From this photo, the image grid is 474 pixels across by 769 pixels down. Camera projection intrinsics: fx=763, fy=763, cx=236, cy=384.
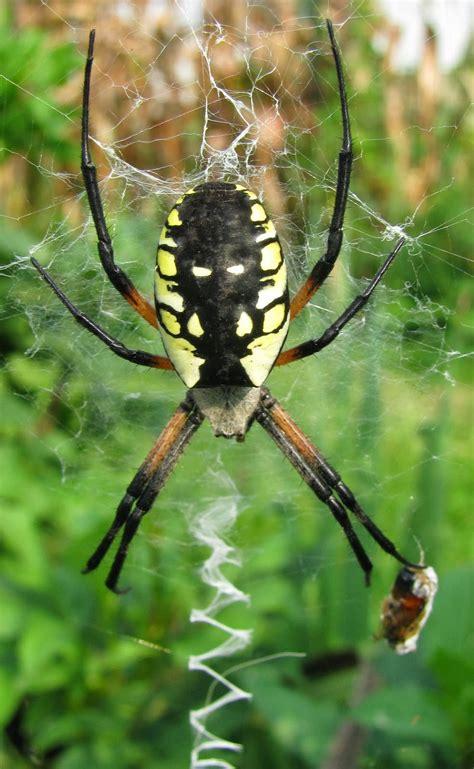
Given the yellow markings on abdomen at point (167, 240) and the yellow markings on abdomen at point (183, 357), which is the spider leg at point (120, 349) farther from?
the yellow markings on abdomen at point (167, 240)

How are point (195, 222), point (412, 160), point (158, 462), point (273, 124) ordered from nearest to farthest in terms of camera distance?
point (195, 222) < point (158, 462) < point (273, 124) < point (412, 160)

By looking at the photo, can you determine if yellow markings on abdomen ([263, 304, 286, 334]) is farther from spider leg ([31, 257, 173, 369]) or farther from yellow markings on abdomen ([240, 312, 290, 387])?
spider leg ([31, 257, 173, 369])

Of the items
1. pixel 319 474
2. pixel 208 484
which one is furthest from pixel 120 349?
pixel 208 484

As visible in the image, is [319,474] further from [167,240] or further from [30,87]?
[30,87]

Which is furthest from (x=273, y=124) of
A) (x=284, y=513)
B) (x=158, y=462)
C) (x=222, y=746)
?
(x=222, y=746)

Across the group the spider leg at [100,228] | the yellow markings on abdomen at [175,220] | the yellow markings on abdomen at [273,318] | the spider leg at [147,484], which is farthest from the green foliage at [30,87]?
the spider leg at [147,484]

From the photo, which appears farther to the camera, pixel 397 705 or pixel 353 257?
pixel 353 257

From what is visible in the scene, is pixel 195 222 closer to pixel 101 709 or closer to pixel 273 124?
pixel 273 124
